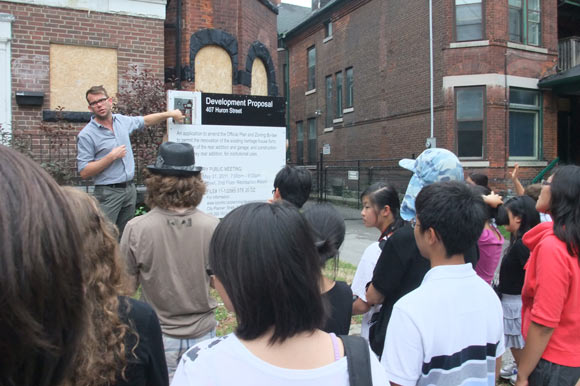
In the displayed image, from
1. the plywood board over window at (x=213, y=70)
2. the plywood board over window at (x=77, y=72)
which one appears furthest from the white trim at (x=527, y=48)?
the plywood board over window at (x=77, y=72)

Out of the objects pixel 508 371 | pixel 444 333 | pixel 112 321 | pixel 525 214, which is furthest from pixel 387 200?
pixel 508 371

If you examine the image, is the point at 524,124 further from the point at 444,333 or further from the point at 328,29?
the point at 444,333

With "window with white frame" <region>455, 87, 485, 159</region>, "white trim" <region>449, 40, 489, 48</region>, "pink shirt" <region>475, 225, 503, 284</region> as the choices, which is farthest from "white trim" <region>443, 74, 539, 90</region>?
"pink shirt" <region>475, 225, 503, 284</region>

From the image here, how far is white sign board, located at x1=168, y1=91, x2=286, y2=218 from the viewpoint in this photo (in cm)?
507

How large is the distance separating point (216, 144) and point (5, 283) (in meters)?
4.55

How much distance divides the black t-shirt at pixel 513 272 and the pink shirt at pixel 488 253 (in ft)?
1.06

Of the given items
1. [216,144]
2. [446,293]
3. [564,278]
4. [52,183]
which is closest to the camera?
[52,183]

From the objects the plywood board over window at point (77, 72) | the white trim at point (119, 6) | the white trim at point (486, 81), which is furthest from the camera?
the white trim at point (486, 81)

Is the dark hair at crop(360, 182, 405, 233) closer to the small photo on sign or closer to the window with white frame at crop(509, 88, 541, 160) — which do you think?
the small photo on sign

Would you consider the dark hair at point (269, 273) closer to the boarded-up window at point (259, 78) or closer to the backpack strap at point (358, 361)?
the backpack strap at point (358, 361)

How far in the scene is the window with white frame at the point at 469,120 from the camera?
664 inches

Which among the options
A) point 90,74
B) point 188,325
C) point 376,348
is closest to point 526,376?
point 376,348

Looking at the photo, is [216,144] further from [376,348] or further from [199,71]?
[199,71]

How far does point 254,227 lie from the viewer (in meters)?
1.37
